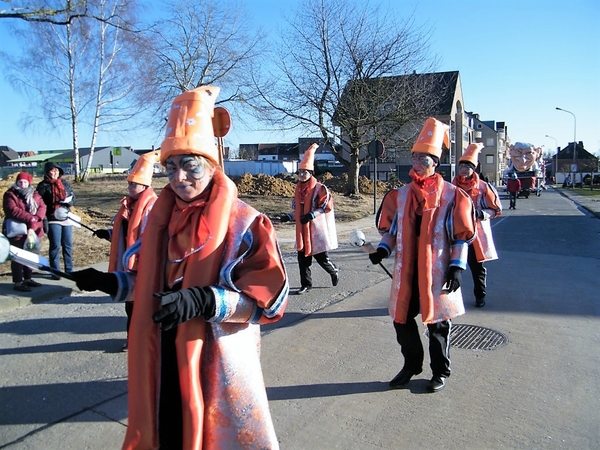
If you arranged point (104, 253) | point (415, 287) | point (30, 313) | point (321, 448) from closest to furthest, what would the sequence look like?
1. point (321, 448)
2. point (415, 287)
3. point (30, 313)
4. point (104, 253)

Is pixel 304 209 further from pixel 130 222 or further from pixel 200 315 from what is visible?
pixel 200 315

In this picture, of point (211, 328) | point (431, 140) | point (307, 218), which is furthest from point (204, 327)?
point (307, 218)

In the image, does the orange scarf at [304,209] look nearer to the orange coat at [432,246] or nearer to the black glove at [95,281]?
the orange coat at [432,246]

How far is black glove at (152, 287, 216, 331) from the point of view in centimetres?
185

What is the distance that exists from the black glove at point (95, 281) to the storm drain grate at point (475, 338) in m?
3.85

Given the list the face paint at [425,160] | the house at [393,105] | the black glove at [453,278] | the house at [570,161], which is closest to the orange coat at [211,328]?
the black glove at [453,278]

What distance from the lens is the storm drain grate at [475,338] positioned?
17.1 ft

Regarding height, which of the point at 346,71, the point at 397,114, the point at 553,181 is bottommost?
the point at 553,181

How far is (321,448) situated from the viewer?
3332 mm

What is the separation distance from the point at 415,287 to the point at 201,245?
7.72 feet

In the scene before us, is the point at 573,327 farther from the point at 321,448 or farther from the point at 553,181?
the point at 553,181

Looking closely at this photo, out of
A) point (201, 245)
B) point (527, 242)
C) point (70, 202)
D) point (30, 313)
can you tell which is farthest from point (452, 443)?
point (527, 242)

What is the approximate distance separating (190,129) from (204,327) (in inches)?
33.0

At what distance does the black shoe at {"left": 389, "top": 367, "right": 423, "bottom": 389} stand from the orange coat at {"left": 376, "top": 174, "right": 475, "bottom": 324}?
51 cm
